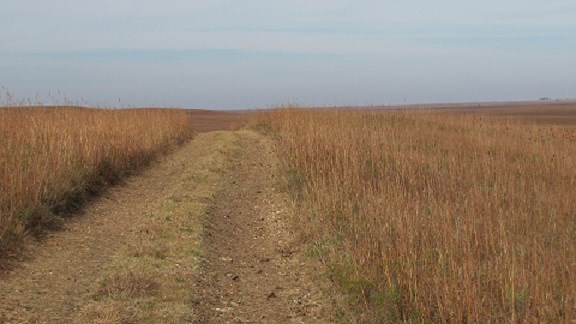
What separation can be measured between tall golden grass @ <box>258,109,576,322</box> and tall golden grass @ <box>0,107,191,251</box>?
3227mm

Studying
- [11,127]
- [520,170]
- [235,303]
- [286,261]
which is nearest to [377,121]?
[520,170]

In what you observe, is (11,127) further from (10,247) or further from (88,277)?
(88,277)

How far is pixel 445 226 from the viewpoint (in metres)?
5.38

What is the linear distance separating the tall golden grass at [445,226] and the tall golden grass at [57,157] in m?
3.23

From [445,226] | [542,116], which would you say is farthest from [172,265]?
[542,116]

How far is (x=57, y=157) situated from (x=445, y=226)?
20.0 feet

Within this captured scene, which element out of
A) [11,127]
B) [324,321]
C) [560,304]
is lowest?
[324,321]

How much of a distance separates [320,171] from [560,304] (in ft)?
15.6

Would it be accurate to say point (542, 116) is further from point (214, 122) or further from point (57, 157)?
point (57, 157)

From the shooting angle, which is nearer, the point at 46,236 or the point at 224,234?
the point at 46,236

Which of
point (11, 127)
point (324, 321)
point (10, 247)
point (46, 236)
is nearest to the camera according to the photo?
point (324, 321)

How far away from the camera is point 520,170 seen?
10742mm

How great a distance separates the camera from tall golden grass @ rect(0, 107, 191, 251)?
7.03 m

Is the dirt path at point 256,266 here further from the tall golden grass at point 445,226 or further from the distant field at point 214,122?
the distant field at point 214,122
